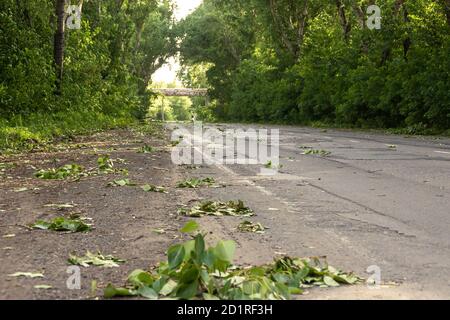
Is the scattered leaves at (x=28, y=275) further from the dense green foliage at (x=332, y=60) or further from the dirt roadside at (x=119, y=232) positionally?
the dense green foliage at (x=332, y=60)

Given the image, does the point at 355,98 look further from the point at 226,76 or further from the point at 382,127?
the point at 226,76

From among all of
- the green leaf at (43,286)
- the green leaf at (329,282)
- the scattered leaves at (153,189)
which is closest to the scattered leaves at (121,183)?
the scattered leaves at (153,189)

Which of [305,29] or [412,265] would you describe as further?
[305,29]

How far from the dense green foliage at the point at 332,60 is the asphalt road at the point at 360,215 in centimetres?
1520

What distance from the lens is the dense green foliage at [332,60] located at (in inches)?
1095

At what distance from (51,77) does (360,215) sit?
2006 cm

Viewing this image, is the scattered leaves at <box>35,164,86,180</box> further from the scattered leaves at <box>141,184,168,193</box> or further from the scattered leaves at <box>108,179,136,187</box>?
the scattered leaves at <box>141,184,168,193</box>

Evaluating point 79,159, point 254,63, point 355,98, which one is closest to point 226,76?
point 254,63

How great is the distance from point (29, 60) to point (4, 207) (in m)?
17.2

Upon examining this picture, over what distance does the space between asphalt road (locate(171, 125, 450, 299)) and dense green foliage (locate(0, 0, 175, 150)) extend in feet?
28.7

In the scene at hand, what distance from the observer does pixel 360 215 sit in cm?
735

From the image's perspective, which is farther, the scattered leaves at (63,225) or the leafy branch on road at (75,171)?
the leafy branch on road at (75,171)

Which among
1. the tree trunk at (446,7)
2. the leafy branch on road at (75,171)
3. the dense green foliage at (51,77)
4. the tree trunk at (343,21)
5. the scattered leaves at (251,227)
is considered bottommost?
the leafy branch on road at (75,171)

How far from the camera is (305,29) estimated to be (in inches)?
2135
